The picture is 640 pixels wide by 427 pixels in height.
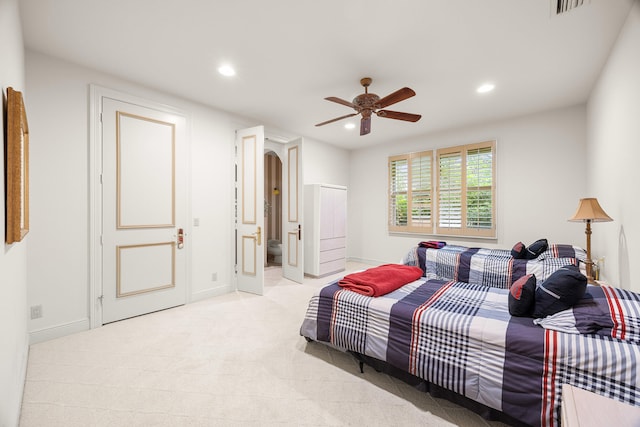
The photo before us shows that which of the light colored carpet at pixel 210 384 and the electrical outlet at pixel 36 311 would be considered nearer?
the light colored carpet at pixel 210 384

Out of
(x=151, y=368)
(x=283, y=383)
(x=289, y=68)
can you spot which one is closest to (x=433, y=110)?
(x=289, y=68)

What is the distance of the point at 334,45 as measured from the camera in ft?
8.21

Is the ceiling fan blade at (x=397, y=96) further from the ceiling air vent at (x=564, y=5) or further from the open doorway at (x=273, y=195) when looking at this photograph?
the open doorway at (x=273, y=195)

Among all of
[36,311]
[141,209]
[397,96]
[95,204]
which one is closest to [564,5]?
[397,96]

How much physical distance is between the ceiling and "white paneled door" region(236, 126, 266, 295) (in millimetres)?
619

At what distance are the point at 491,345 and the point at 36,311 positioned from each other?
3.72m

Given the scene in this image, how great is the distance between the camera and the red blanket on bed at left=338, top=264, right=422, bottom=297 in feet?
7.18

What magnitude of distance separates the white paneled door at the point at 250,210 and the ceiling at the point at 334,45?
2.03 ft

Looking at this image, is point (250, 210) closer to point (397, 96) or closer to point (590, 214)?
point (397, 96)

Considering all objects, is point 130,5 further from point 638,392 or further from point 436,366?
point 638,392

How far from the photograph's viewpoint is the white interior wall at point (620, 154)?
2.10 meters

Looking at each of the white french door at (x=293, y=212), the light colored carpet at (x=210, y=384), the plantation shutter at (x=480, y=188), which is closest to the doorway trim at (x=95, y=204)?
the light colored carpet at (x=210, y=384)

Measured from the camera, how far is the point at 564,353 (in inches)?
53.5

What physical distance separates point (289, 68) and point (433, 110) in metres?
2.31
